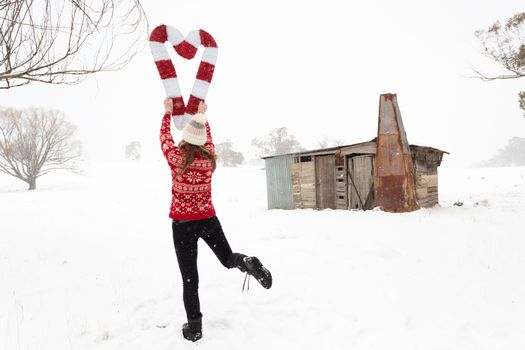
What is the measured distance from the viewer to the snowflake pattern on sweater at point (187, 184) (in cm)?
287

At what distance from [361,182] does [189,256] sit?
11.1 m

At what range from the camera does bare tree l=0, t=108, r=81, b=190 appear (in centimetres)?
2773

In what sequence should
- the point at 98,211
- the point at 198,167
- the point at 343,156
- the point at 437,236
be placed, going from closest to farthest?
the point at 198,167
the point at 437,236
the point at 343,156
the point at 98,211

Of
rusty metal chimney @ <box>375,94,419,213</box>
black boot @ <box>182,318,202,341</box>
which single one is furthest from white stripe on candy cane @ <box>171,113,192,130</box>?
rusty metal chimney @ <box>375,94,419,213</box>

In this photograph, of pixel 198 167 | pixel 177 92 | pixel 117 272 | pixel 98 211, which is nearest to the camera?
pixel 198 167

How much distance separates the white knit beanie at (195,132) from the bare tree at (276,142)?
2065 inches

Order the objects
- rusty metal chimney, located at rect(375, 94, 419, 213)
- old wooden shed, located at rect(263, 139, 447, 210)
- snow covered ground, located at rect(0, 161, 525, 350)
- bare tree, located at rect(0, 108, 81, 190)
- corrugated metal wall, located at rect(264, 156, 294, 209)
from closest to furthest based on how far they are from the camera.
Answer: snow covered ground, located at rect(0, 161, 525, 350), rusty metal chimney, located at rect(375, 94, 419, 213), old wooden shed, located at rect(263, 139, 447, 210), corrugated metal wall, located at rect(264, 156, 294, 209), bare tree, located at rect(0, 108, 81, 190)

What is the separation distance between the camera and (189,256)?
115 inches

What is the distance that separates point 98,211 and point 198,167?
14.6 m

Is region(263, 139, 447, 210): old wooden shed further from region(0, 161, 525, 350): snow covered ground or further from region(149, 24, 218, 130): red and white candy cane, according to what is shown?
region(149, 24, 218, 130): red and white candy cane

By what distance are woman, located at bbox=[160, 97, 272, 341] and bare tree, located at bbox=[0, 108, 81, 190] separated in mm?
30800

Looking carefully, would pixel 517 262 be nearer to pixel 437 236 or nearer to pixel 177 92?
pixel 437 236

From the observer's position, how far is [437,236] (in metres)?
7.50

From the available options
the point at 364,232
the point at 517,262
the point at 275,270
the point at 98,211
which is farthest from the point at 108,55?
the point at 98,211
